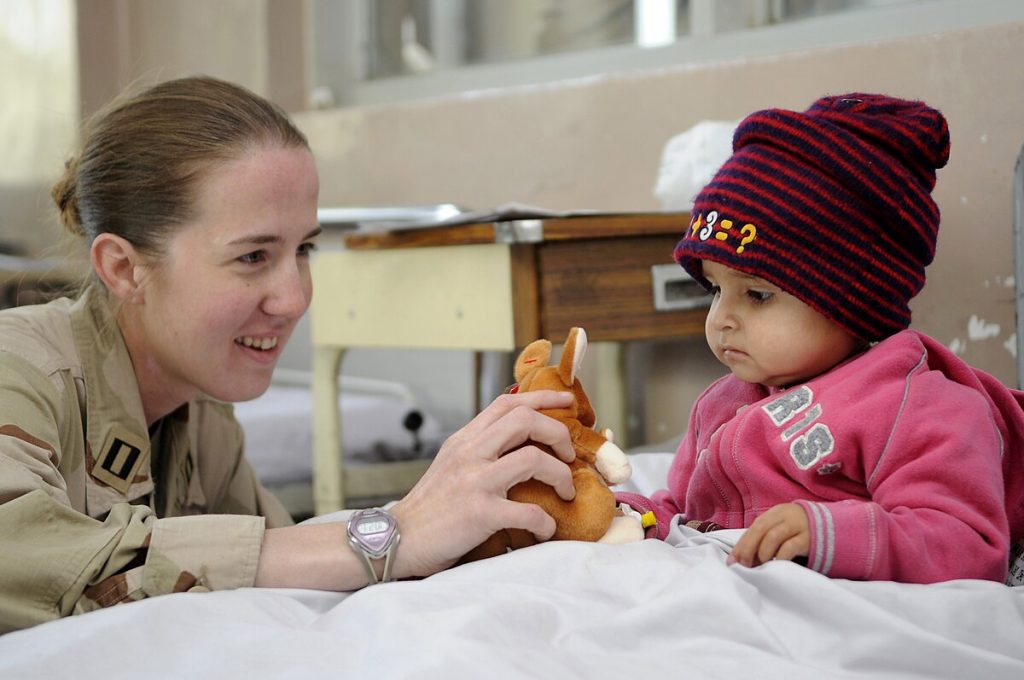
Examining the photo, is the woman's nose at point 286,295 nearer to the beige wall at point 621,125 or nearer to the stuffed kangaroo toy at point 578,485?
the stuffed kangaroo toy at point 578,485

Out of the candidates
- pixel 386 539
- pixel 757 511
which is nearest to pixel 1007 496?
pixel 757 511

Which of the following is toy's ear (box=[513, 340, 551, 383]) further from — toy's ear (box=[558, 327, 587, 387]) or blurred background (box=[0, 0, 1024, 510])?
blurred background (box=[0, 0, 1024, 510])

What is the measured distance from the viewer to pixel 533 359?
3.68ft

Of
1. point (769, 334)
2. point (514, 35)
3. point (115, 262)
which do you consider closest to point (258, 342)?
point (115, 262)

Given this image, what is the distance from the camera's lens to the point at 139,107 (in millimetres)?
1451

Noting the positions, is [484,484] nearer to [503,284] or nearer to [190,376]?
[190,376]

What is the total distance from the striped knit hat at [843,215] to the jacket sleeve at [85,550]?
21.7 inches

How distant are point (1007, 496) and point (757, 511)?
0.76 feet

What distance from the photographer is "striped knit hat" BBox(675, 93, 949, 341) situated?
1.05 metres

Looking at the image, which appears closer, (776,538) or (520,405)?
(776,538)

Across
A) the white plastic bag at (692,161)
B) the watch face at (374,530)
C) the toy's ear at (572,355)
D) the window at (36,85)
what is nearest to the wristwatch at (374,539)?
the watch face at (374,530)

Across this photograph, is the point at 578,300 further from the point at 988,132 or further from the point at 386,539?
the point at 386,539

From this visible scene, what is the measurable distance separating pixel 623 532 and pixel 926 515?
275 millimetres

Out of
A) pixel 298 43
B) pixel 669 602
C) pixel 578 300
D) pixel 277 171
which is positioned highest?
pixel 298 43
